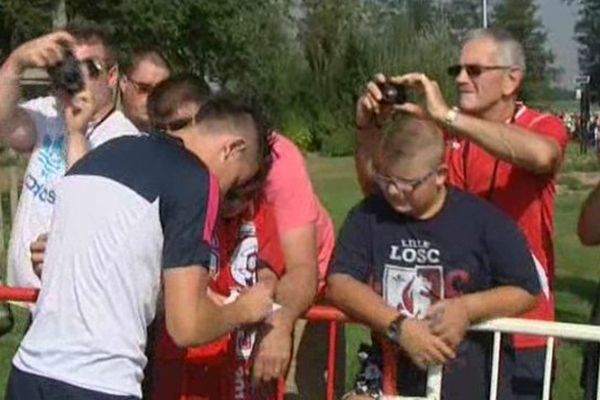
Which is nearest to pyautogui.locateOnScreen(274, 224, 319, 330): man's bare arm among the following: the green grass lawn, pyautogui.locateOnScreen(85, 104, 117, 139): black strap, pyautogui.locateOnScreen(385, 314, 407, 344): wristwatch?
pyautogui.locateOnScreen(385, 314, 407, 344): wristwatch

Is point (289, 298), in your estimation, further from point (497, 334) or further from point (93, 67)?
point (93, 67)

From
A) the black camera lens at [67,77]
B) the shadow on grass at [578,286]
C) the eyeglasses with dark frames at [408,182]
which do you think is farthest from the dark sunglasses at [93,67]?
the shadow on grass at [578,286]

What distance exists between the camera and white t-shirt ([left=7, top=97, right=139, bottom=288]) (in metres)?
4.73

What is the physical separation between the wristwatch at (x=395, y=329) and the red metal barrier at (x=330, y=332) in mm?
147

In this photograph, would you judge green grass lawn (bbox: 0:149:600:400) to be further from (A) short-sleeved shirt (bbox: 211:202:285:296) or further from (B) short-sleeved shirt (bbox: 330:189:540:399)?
(B) short-sleeved shirt (bbox: 330:189:540:399)

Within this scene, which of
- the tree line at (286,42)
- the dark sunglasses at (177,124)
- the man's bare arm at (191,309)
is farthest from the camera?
the tree line at (286,42)

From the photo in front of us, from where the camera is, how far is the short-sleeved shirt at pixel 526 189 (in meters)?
4.53

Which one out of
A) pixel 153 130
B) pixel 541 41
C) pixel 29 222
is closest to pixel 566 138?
pixel 153 130

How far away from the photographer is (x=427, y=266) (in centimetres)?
414

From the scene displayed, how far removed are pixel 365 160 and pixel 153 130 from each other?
3.23 ft

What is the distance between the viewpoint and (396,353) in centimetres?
424

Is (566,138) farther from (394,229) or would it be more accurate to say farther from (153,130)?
(153,130)

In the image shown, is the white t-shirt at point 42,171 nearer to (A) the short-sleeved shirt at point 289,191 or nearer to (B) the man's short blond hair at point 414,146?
(A) the short-sleeved shirt at point 289,191

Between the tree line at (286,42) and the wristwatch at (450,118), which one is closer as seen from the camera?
the wristwatch at (450,118)
